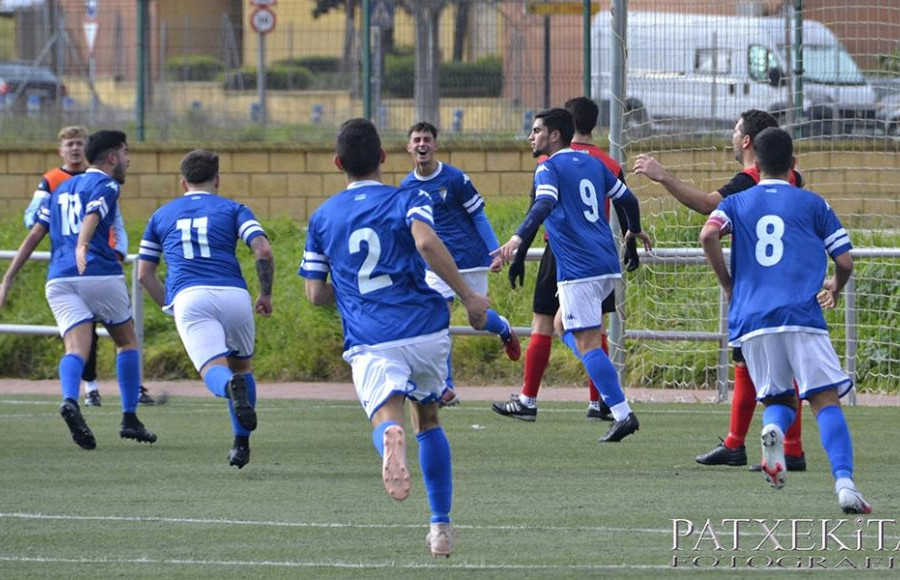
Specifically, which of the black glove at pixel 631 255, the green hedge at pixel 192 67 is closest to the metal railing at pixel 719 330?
the black glove at pixel 631 255

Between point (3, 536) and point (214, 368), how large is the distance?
2121 millimetres

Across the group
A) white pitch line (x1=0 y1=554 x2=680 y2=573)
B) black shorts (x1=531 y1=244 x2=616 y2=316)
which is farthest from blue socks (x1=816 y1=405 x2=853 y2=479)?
black shorts (x1=531 y1=244 x2=616 y2=316)

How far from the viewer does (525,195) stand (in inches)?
688

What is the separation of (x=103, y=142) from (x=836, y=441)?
17.5ft

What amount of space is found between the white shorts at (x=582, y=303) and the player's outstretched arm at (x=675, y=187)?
64.8 inches

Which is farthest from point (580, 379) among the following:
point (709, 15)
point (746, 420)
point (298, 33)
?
point (298, 33)

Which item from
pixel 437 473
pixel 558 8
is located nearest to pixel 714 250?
pixel 437 473

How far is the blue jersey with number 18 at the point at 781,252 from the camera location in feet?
24.8

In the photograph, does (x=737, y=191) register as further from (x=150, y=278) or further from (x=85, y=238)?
(x=85, y=238)

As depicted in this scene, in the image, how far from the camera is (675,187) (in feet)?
28.1

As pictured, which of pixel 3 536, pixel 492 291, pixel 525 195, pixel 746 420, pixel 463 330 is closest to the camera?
pixel 3 536

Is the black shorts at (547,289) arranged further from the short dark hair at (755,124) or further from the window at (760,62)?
the window at (760,62)

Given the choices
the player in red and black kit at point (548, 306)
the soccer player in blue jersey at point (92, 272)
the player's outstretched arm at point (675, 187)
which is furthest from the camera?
the player in red and black kit at point (548, 306)

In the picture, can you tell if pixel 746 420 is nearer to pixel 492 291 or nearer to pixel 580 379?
pixel 580 379
